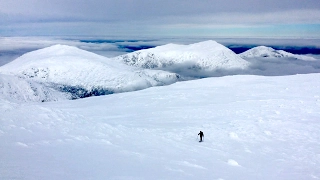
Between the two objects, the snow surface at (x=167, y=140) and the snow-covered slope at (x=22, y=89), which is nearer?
the snow surface at (x=167, y=140)

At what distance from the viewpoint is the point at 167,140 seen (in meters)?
17.8

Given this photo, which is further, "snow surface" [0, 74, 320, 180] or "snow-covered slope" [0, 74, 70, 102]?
"snow-covered slope" [0, 74, 70, 102]

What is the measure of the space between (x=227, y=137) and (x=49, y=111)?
1316 cm

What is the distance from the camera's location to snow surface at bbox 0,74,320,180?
37.7 ft

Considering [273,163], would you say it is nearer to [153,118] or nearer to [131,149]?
[131,149]

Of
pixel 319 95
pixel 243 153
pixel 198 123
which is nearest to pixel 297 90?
pixel 319 95

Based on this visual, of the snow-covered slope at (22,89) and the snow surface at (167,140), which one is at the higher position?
the snow surface at (167,140)

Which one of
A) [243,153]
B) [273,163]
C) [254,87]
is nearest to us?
[273,163]

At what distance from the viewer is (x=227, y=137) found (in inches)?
750

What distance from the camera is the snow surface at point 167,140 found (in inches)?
452

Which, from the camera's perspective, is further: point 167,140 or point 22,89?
point 22,89

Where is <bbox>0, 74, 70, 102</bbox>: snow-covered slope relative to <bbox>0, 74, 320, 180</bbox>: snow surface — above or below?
below

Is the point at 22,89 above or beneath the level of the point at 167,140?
beneath

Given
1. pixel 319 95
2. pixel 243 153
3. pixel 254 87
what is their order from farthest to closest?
1. pixel 254 87
2. pixel 319 95
3. pixel 243 153
